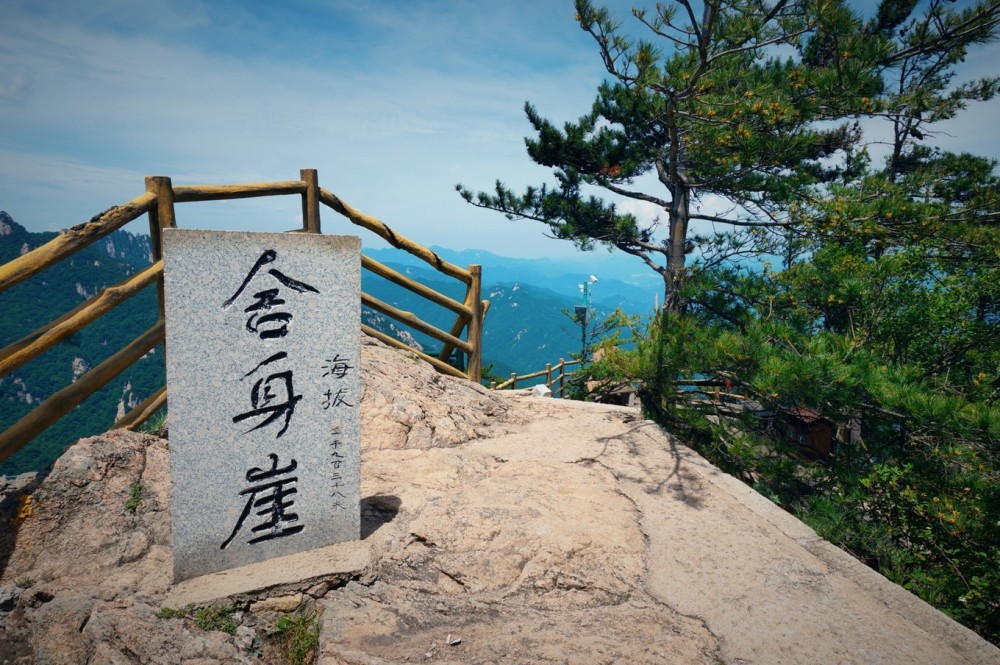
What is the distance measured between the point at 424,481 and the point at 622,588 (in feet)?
4.96

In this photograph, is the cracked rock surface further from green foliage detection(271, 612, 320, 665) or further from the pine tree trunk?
the pine tree trunk

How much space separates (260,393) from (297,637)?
118 cm

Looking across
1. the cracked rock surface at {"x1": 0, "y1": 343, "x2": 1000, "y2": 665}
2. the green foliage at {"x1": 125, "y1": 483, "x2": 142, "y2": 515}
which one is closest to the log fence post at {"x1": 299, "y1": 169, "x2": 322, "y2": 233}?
the cracked rock surface at {"x1": 0, "y1": 343, "x2": 1000, "y2": 665}

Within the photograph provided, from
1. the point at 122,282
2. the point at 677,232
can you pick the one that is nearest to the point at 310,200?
the point at 122,282

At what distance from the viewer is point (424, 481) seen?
3.80m

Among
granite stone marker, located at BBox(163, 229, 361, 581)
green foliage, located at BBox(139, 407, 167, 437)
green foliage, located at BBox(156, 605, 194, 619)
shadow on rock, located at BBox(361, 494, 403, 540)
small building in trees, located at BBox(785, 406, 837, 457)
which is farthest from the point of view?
small building in trees, located at BBox(785, 406, 837, 457)

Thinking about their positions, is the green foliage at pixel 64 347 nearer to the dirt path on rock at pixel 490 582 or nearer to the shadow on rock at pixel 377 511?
the dirt path on rock at pixel 490 582

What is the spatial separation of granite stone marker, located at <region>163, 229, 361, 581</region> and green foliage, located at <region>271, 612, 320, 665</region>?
17.9 inches

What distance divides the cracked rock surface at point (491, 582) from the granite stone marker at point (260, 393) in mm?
341

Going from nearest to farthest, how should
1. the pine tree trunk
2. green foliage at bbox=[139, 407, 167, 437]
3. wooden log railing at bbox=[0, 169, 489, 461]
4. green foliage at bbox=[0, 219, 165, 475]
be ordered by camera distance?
wooden log railing at bbox=[0, 169, 489, 461] < green foliage at bbox=[139, 407, 167, 437] < the pine tree trunk < green foliage at bbox=[0, 219, 165, 475]

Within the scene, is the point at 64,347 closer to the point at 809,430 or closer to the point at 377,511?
the point at 377,511

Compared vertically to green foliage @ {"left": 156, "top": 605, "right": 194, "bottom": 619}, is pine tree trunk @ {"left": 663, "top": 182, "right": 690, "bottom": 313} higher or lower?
higher

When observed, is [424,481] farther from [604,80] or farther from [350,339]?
[604,80]

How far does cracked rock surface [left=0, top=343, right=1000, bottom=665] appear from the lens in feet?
7.81
